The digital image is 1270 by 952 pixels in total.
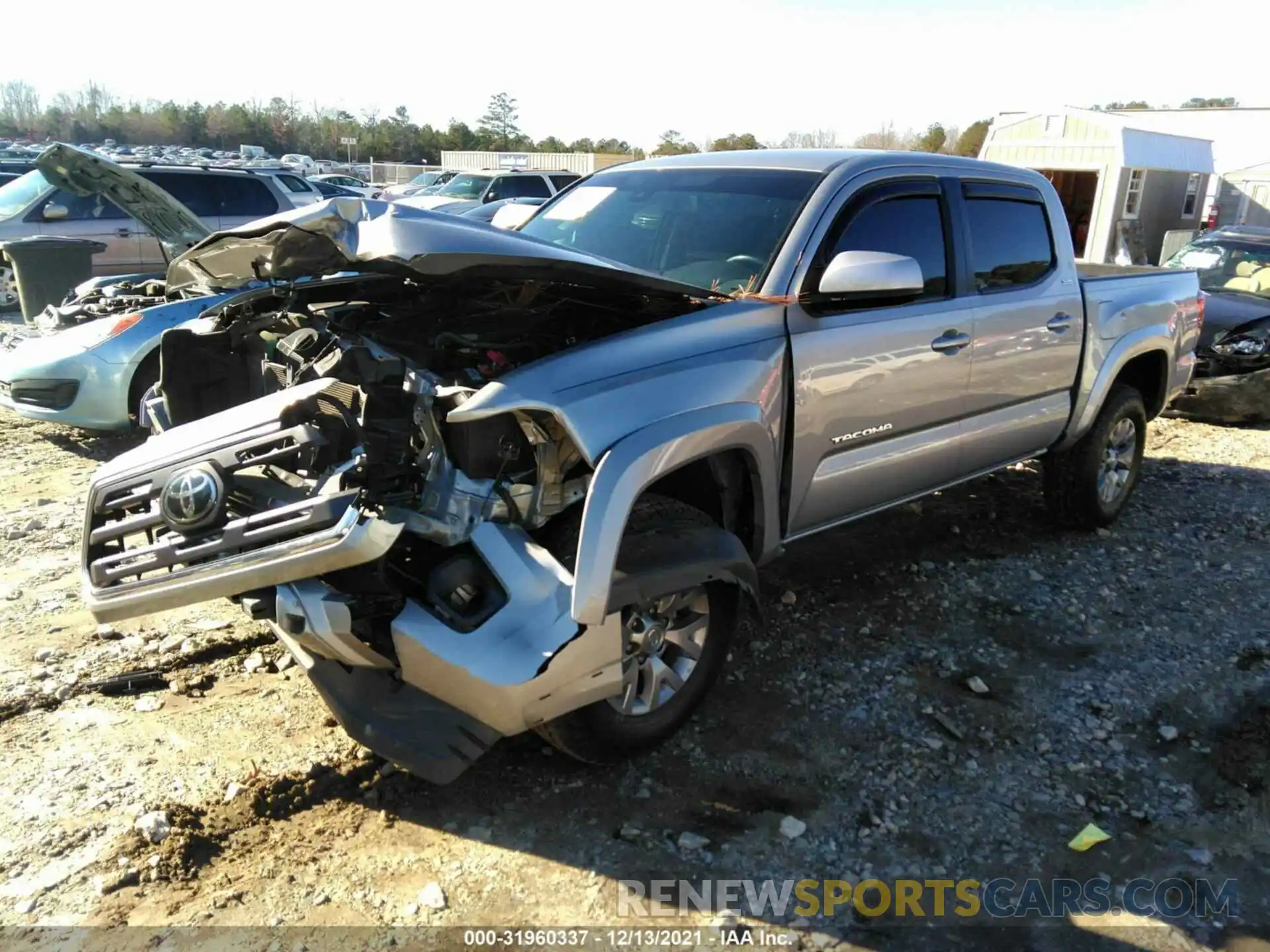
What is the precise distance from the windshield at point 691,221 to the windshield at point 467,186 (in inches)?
577

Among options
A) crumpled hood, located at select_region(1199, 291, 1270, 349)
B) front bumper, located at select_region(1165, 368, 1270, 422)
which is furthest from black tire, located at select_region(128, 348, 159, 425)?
crumpled hood, located at select_region(1199, 291, 1270, 349)

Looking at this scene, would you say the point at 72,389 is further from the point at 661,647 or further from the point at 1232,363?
the point at 1232,363

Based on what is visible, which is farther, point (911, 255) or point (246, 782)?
point (911, 255)

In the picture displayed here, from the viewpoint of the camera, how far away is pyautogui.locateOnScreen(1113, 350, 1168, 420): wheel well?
18.8ft

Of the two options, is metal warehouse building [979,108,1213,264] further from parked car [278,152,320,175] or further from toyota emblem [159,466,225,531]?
parked car [278,152,320,175]

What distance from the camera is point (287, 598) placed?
2611 millimetres

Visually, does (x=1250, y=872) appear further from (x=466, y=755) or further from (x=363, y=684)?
(x=363, y=684)

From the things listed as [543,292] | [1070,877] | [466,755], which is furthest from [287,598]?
[1070,877]

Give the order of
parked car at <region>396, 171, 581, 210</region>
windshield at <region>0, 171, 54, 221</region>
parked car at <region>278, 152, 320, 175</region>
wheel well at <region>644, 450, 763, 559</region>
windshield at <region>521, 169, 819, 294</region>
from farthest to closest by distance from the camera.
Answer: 1. parked car at <region>278, 152, 320, 175</region>
2. parked car at <region>396, 171, 581, 210</region>
3. windshield at <region>0, 171, 54, 221</region>
4. windshield at <region>521, 169, 819, 294</region>
5. wheel well at <region>644, 450, 763, 559</region>

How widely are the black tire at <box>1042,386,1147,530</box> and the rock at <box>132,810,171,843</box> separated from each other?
475 cm

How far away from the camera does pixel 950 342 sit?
411 cm

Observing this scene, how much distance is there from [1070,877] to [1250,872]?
22.7 inches

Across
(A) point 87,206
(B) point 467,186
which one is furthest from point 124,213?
(B) point 467,186

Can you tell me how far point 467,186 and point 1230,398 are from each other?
14369 millimetres
